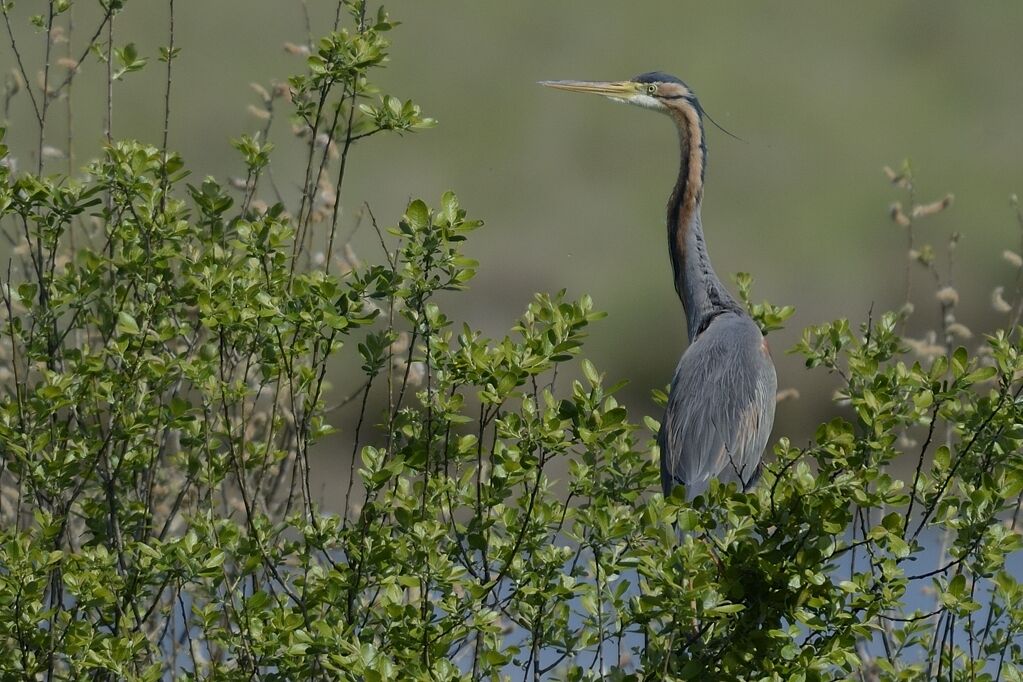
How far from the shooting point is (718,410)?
5.03 m

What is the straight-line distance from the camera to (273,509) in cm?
516

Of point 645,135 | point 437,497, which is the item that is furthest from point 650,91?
point 645,135

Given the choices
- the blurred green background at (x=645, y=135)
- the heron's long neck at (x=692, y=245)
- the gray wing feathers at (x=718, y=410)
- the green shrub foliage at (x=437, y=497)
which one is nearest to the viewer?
the green shrub foliage at (x=437, y=497)

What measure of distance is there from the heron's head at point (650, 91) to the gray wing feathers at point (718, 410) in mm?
1171

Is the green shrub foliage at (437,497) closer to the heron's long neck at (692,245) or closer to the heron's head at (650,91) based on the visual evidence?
the heron's long neck at (692,245)

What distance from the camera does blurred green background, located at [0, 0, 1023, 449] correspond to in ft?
38.4

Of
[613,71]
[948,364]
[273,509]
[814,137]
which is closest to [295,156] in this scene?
[613,71]

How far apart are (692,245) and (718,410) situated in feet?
3.24

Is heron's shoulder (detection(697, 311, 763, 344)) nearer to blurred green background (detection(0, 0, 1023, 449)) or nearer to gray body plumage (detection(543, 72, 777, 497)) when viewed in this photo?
gray body plumage (detection(543, 72, 777, 497))

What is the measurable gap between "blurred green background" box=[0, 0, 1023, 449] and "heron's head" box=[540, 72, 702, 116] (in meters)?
3.84

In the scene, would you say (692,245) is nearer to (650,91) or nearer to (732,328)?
(732,328)

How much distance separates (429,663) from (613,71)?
42.0 feet

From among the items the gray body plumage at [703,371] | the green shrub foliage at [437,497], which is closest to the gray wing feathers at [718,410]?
the gray body plumage at [703,371]

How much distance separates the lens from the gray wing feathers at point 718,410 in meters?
4.85
